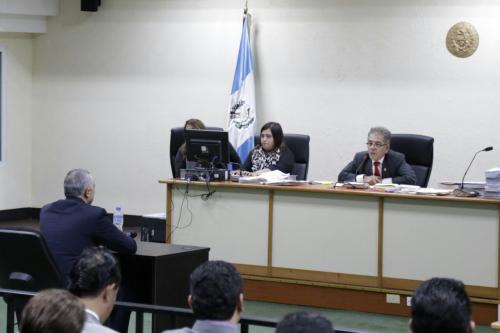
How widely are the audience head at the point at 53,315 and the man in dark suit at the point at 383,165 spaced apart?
4942 millimetres

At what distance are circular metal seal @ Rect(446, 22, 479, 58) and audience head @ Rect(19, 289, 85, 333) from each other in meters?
6.99

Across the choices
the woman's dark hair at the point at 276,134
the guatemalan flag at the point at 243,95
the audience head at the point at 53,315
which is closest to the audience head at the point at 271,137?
the woman's dark hair at the point at 276,134

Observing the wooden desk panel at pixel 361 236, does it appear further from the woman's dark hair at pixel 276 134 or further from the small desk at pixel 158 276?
the small desk at pixel 158 276

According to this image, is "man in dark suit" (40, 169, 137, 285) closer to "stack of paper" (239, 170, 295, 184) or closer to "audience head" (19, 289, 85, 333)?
"stack of paper" (239, 170, 295, 184)

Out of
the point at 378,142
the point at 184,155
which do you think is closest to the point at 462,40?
the point at 378,142

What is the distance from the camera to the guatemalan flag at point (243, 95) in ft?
31.4

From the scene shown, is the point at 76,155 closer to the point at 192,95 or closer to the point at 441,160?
the point at 192,95

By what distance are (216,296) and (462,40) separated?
651 cm

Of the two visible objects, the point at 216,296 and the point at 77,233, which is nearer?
the point at 216,296

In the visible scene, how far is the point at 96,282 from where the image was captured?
3.42 m

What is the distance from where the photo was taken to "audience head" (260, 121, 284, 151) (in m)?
7.79

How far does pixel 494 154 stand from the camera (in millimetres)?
8711

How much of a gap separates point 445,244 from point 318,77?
3.45 m

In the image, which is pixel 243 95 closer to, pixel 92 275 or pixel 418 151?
pixel 418 151
